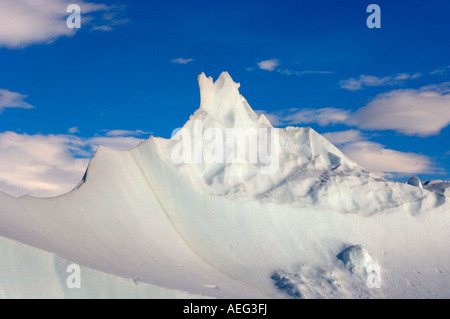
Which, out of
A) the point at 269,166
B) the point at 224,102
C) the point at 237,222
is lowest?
the point at 237,222

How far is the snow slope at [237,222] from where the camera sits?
752 inches

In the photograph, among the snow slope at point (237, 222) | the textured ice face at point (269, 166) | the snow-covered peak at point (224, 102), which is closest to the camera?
the snow slope at point (237, 222)

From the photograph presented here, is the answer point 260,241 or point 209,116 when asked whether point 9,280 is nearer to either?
point 260,241

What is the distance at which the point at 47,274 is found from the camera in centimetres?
1627

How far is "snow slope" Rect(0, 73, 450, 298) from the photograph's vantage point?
1909cm

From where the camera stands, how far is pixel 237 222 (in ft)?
73.3

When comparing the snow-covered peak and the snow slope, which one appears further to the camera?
the snow-covered peak

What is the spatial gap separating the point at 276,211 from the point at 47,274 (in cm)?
1063

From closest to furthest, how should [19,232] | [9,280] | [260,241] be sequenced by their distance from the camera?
[9,280] < [19,232] < [260,241]

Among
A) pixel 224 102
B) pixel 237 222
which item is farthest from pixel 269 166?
pixel 224 102

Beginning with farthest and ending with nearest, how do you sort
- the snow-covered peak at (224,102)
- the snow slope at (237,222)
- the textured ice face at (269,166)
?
1. the snow-covered peak at (224,102)
2. the textured ice face at (269,166)
3. the snow slope at (237,222)

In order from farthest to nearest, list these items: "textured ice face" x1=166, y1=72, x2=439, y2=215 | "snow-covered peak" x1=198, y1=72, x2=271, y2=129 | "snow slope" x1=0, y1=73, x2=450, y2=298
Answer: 1. "snow-covered peak" x1=198, y1=72, x2=271, y2=129
2. "textured ice face" x1=166, y1=72, x2=439, y2=215
3. "snow slope" x1=0, y1=73, x2=450, y2=298

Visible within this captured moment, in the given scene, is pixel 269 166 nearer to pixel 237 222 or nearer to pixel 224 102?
pixel 237 222
